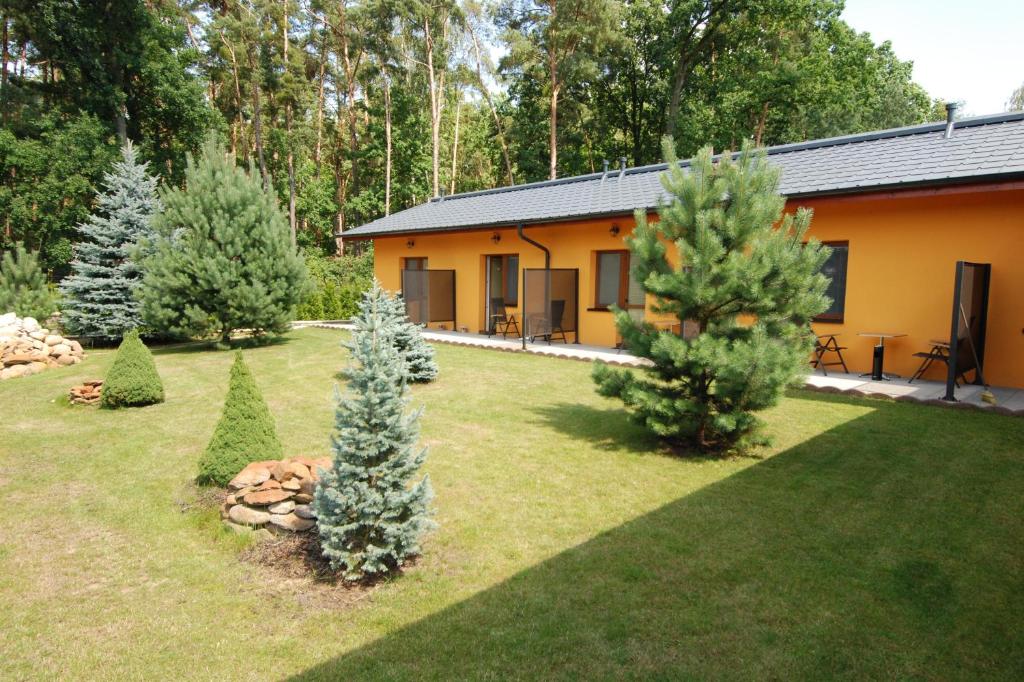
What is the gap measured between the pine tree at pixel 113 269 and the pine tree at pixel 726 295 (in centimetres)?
1262

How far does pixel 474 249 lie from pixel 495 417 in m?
9.53

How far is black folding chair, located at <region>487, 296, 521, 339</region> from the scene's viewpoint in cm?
1523

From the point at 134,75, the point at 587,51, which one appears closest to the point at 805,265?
the point at 587,51

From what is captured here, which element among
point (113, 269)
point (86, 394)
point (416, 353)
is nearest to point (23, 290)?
point (113, 269)

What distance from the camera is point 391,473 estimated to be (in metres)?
3.66

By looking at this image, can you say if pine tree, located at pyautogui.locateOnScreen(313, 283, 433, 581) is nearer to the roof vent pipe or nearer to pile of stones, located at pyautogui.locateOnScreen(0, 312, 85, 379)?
the roof vent pipe

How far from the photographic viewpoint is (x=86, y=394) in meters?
8.42

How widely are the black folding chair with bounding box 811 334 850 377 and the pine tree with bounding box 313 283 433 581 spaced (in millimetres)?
8023

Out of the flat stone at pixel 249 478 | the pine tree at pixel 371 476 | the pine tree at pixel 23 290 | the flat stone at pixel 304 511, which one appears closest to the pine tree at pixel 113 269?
the pine tree at pixel 23 290

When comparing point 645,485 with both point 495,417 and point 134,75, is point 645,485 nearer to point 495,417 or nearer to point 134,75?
point 495,417

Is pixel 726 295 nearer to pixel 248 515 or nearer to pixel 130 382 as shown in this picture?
pixel 248 515

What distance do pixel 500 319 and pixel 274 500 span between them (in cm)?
1165

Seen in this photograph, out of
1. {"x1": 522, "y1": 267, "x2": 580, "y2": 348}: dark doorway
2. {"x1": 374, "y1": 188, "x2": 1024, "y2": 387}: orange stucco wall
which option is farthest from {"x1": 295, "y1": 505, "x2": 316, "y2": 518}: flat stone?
{"x1": 522, "y1": 267, "x2": 580, "y2": 348}: dark doorway

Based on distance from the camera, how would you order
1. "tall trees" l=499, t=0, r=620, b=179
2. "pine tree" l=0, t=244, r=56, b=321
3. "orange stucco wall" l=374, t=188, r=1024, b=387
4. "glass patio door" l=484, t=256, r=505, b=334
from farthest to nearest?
"tall trees" l=499, t=0, r=620, b=179
"glass patio door" l=484, t=256, r=505, b=334
"pine tree" l=0, t=244, r=56, b=321
"orange stucco wall" l=374, t=188, r=1024, b=387
